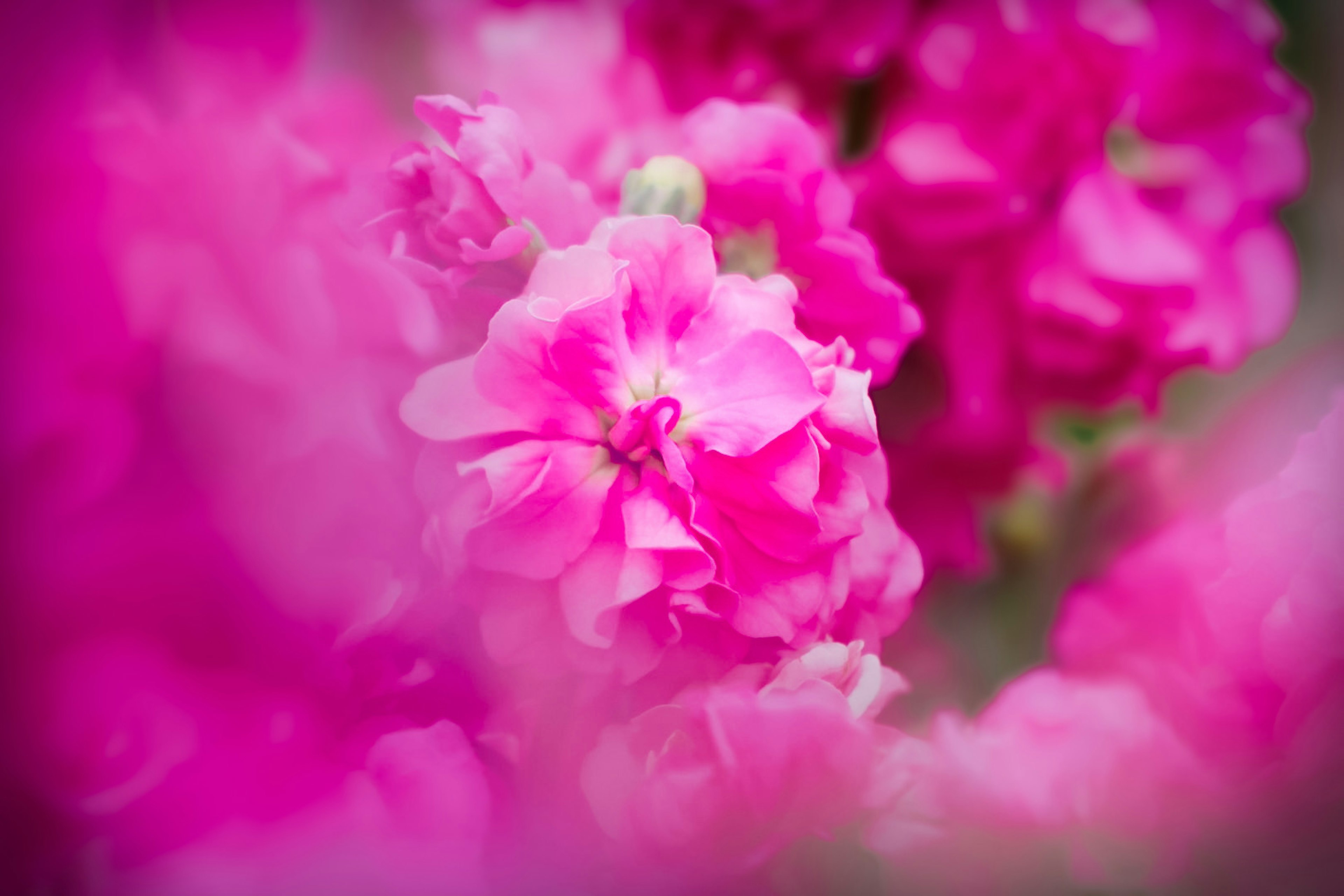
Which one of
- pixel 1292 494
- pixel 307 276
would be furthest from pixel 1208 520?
pixel 307 276

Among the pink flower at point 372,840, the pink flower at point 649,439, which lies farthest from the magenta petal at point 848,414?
the pink flower at point 372,840

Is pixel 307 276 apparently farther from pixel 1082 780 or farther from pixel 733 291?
pixel 1082 780

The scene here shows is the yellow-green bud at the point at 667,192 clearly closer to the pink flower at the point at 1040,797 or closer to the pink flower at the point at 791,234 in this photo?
the pink flower at the point at 791,234

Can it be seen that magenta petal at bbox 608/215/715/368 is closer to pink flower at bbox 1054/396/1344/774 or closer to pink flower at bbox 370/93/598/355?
pink flower at bbox 370/93/598/355

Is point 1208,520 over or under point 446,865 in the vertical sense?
over

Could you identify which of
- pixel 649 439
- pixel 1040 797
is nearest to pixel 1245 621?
pixel 1040 797

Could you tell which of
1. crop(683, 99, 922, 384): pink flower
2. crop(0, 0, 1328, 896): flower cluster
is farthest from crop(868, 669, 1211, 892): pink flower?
crop(683, 99, 922, 384): pink flower

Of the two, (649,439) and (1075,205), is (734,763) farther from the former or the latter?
(1075,205)
